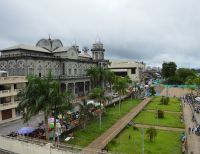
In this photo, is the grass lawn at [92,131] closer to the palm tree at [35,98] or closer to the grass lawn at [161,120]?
the grass lawn at [161,120]

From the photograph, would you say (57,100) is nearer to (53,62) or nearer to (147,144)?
(147,144)

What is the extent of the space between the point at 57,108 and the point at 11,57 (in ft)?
107

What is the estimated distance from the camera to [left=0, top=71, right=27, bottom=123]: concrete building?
139ft

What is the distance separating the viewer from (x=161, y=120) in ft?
153

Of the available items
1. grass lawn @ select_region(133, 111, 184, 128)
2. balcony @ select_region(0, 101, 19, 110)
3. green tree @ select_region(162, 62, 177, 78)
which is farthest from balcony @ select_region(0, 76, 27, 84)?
green tree @ select_region(162, 62, 177, 78)

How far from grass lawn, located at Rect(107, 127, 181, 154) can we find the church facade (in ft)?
79.7

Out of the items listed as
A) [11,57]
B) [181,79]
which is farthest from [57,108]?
[181,79]

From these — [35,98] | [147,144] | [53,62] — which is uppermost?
[53,62]

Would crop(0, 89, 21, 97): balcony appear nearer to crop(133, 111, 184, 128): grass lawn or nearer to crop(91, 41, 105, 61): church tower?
crop(133, 111, 184, 128): grass lawn

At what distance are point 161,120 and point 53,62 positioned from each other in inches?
1389

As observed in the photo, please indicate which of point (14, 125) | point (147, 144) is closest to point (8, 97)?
point (14, 125)

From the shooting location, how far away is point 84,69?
8175cm

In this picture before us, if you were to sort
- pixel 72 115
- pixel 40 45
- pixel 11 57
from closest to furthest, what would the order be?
pixel 72 115, pixel 11 57, pixel 40 45

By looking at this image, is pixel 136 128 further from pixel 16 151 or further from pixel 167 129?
pixel 16 151
